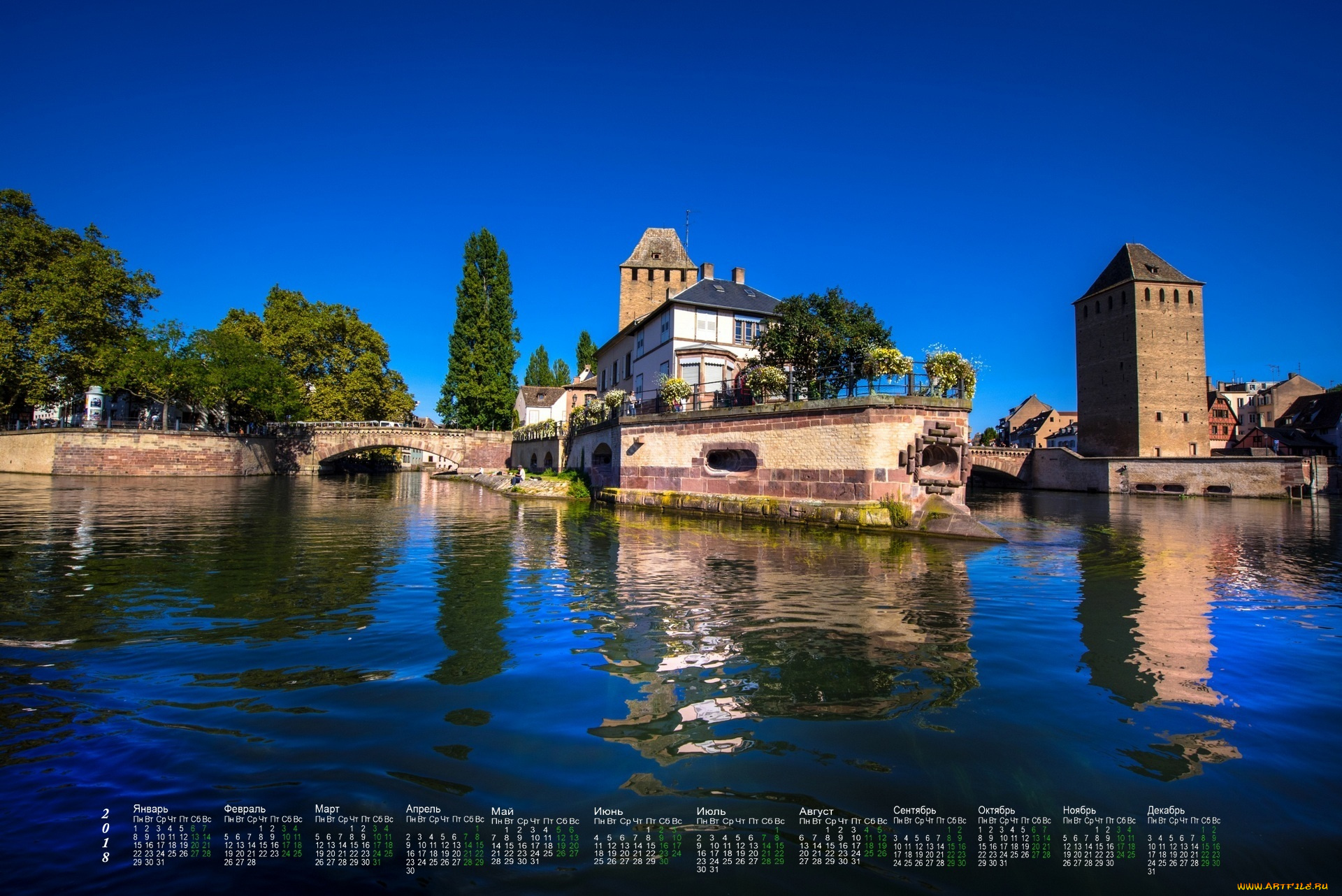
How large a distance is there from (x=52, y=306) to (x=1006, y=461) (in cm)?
7321

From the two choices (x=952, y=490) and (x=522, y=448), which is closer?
(x=952, y=490)

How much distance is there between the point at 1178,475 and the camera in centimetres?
4941

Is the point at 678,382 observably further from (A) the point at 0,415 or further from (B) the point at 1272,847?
(A) the point at 0,415

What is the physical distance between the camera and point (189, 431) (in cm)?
4603

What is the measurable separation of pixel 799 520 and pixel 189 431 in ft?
153

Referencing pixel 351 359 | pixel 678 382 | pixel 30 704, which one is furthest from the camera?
pixel 351 359

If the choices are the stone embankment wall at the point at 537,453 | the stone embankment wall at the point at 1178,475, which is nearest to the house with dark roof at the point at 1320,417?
the stone embankment wall at the point at 1178,475

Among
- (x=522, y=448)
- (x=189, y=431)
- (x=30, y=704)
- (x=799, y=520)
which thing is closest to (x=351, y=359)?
(x=189, y=431)

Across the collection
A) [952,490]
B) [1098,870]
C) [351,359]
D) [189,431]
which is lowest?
[1098,870]

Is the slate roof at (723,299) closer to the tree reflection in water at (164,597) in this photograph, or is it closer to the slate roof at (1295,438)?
the tree reflection in water at (164,597)

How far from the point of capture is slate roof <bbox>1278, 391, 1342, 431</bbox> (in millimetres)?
62094

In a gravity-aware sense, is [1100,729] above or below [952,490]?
below

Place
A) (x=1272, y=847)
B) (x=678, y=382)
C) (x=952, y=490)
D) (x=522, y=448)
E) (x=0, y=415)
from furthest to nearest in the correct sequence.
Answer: (x=522, y=448) < (x=0, y=415) < (x=678, y=382) < (x=952, y=490) < (x=1272, y=847)
